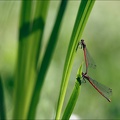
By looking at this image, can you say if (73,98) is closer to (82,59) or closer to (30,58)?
(30,58)

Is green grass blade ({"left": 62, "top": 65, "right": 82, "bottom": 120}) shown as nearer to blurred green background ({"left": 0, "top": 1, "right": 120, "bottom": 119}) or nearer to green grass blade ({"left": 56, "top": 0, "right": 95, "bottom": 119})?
green grass blade ({"left": 56, "top": 0, "right": 95, "bottom": 119})

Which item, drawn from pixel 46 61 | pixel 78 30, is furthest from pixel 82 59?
pixel 78 30

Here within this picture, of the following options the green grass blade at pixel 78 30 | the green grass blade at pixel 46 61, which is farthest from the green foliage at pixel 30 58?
the green grass blade at pixel 78 30

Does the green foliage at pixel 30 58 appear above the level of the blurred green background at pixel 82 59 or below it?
above

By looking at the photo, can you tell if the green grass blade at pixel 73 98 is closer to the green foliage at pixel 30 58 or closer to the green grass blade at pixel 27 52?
the green foliage at pixel 30 58

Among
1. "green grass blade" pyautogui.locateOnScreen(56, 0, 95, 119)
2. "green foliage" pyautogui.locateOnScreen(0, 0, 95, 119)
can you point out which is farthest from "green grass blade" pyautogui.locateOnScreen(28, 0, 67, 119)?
"green grass blade" pyautogui.locateOnScreen(56, 0, 95, 119)

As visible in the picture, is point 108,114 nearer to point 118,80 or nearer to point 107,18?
point 118,80
